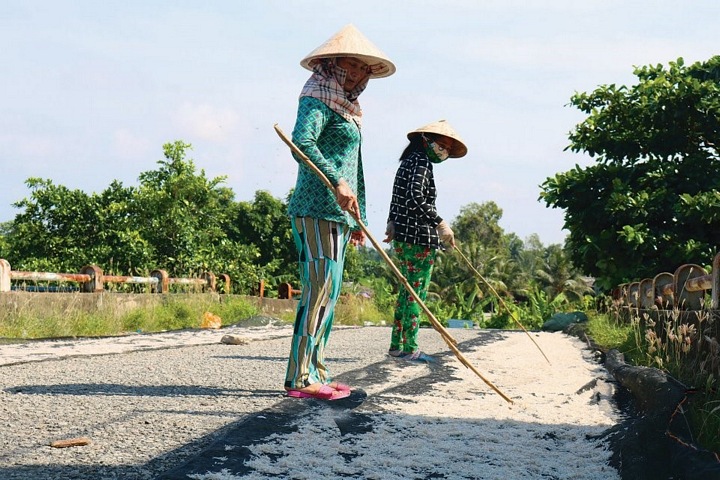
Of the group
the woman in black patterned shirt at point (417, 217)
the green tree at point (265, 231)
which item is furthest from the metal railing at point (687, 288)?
the green tree at point (265, 231)

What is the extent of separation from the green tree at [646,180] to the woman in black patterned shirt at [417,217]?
8.21 m

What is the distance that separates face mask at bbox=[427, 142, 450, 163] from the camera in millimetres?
6492

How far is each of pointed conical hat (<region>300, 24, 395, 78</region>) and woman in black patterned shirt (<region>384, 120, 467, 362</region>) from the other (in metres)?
1.71

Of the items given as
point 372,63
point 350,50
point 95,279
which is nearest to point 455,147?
point 372,63

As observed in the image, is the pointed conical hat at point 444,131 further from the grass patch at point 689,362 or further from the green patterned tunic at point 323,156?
the grass patch at point 689,362

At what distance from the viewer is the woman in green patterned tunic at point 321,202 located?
4.52 m

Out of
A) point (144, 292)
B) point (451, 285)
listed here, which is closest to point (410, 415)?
point (144, 292)

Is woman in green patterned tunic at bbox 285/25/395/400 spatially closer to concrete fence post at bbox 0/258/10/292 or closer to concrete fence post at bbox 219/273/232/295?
concrete fence post at bbox 0/258/10/292

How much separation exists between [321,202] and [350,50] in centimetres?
86


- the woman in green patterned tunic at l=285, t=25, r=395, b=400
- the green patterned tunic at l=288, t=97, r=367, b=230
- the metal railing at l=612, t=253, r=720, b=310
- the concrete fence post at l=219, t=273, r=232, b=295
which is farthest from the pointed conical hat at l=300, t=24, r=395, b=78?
the concrete fence post at l=219, t=273, r=232, b=295

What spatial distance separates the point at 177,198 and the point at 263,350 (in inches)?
522

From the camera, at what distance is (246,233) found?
32.9m

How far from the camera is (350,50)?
4.52 meters

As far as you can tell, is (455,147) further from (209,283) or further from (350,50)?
(209,283)
